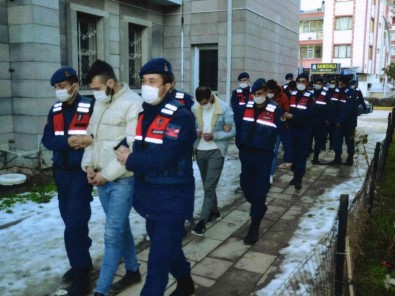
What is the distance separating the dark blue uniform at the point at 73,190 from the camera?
363 cm

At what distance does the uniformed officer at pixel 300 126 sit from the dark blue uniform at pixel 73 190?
4.58 meters

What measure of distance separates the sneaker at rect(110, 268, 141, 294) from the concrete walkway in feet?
0.17

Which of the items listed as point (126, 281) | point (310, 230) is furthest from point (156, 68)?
point (310, 230)

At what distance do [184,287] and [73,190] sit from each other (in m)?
1.32

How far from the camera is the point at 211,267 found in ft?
14.1

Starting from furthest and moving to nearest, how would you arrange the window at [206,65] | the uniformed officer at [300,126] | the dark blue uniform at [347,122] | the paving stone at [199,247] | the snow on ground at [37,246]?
the window at [206,65] < the dark blue uniform at [347,122] < the uniformed officer at [300,126] < the paving stone at [199,247] < the snow on ground at [37,246]

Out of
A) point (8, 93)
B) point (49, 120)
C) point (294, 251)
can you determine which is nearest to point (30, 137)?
point (8, 93)

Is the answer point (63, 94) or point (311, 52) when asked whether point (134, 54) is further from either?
point (311, 52)

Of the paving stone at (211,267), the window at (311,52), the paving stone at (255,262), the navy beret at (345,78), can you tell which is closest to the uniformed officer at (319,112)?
the navy beret at (345,78)

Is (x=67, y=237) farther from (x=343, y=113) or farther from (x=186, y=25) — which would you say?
(x=186, y=25)

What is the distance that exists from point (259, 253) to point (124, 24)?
25.4 feet

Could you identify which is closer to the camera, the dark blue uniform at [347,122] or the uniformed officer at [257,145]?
the uniformed officer at [257,145]

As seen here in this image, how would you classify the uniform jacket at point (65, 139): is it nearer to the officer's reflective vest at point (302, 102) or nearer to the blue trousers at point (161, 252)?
the blue trousers at point (161, 252)

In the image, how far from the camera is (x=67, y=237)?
12.2 ft
